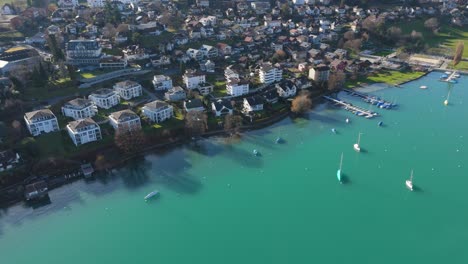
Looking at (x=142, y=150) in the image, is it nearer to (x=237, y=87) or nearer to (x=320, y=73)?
(x=237, y=87)

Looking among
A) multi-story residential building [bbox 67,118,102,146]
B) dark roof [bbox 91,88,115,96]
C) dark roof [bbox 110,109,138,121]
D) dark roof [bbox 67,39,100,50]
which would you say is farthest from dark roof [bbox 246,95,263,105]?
dark roof [bbox 67,39,100,50]

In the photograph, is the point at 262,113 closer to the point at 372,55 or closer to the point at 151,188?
the point at 151,188

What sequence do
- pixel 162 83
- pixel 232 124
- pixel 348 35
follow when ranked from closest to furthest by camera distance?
pixel 232 124 → pixel 162 83 → pixel 348 35

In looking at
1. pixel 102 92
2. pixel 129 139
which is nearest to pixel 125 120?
pixel 129 139

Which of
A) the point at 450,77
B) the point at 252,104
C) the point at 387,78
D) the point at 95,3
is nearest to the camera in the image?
the point at 252,104

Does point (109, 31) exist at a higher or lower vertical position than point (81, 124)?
higher

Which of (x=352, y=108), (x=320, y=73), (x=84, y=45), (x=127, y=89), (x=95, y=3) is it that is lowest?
(x=352, y=108)

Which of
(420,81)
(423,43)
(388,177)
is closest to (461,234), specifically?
(388,177)
